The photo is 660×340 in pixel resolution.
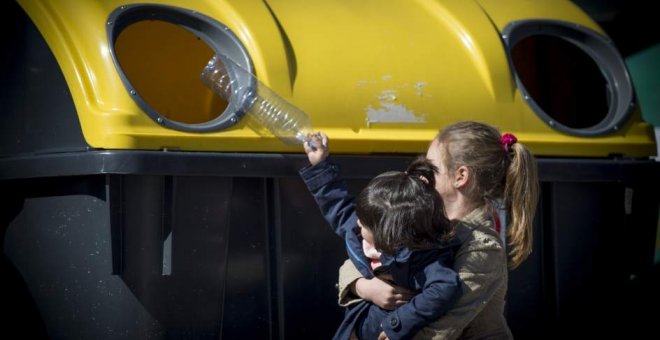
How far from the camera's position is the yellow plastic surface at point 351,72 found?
2275 mm

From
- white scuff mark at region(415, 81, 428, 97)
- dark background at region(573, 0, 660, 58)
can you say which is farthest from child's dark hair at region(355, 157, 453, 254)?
dark background at region(573, 0, 660, 58)

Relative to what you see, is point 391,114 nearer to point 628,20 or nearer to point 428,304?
point 428,304

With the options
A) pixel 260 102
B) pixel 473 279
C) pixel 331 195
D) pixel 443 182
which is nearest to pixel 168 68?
pixel 260 102

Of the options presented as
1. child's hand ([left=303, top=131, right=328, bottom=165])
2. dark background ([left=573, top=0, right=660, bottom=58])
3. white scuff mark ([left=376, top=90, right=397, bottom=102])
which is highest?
dark background ([left=573, top=0, right=660, bottom=58])

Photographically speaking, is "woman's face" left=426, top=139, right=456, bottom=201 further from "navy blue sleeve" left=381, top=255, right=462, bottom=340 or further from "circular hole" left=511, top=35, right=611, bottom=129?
"circular hole" left=511, top=35, right=611, bottom=129

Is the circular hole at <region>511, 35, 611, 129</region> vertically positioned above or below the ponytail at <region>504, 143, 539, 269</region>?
above

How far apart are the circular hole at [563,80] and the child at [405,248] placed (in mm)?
1227

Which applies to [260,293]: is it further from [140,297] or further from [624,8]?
[624,8]

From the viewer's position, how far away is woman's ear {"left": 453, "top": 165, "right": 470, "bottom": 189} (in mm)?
2266

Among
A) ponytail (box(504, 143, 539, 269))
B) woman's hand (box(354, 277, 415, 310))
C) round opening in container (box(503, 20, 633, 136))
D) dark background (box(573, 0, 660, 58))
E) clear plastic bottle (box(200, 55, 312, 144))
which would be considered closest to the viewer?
woman's hand (box(354, 277, 415, 310))

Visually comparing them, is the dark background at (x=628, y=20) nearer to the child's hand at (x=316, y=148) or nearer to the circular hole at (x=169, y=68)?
the circular hole at (x=169, y=68)

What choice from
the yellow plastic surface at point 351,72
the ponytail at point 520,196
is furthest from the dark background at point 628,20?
the ponytail at point 520,196

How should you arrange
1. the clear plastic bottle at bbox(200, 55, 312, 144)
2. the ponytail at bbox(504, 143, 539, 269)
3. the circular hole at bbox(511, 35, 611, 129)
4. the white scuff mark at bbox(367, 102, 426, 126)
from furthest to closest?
the circular hole at bbox(511, 35, 611, 129) < the white scuff mark at bbox(367, 102, 426, 126) < the clear plastic bottle at bbox(200, 55, 312, 144) < the ponytail at bbox(504, 143, 539, 269)

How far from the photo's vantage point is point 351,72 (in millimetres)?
2611
